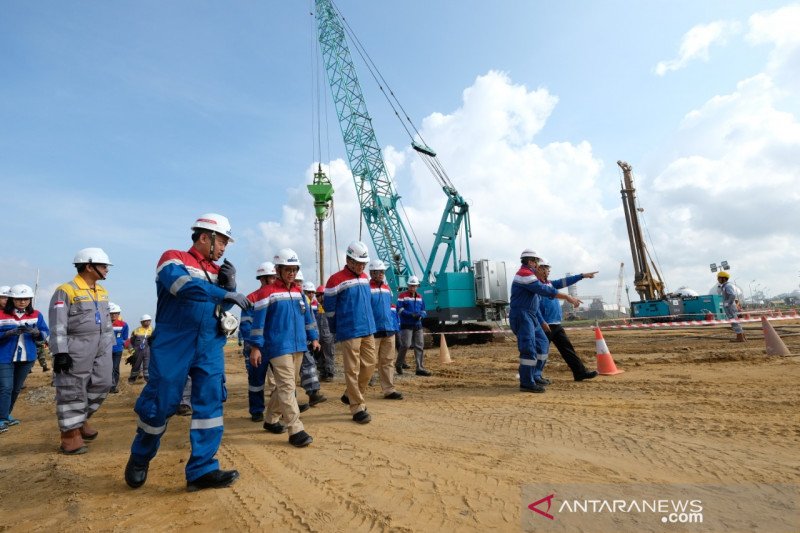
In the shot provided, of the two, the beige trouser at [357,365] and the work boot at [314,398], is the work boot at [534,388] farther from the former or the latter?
the work boot at [314,398]

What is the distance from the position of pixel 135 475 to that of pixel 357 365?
7.54 ft

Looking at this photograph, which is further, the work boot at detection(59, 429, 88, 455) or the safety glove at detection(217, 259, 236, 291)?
the work boot at detection(59, 429, 88, 455)

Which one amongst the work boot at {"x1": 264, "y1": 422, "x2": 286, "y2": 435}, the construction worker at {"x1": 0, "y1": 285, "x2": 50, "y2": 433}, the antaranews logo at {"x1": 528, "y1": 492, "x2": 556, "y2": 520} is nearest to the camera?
the antaranews logo at {"x1": 528, "y1": 492, "x2": 556, "y2": 520}

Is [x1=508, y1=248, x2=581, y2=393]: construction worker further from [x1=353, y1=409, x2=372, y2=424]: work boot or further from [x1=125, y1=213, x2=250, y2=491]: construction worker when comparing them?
[x1=125, y1=213, x2=250, y2=491]: construction worker

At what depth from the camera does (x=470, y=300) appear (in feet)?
54.5

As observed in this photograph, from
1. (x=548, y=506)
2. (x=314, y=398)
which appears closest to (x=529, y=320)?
(x=314, y=398)

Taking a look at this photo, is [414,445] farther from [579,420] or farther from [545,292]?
[545,292]

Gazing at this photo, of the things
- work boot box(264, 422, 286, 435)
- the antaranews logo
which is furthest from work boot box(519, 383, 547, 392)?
the antaranews logo

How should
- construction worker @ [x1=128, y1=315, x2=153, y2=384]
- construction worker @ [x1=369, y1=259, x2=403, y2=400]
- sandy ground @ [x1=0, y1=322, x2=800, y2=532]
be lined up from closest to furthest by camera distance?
sandy ground @ [x1=0, y1=322, x2=800, y2=532] → construction worker @ [x1=369, y1=259, x2=403, y2=400] → construction worker @ [x1=128, y1=315, x2=153, y2=384]

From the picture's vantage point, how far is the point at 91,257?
14.4 ft

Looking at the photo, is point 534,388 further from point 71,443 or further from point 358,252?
point 71,443

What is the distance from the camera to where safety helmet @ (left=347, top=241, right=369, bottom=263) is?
502cm

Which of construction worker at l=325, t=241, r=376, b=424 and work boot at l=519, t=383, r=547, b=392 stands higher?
construction worker at l=325, t=241, r=376, b=424

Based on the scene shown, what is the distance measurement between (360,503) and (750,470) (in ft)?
8.00
